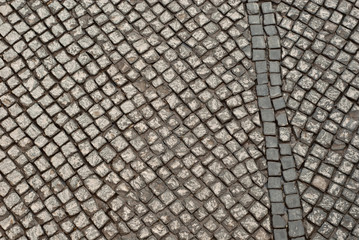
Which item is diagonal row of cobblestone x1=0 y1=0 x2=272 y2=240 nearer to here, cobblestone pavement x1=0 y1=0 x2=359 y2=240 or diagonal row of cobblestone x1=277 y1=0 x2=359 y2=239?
cobblestone pavement x1=0 y1=0 x2=359 y2=240

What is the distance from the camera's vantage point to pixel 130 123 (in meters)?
4.27

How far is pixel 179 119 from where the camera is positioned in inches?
168

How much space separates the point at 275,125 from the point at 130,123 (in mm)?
1296

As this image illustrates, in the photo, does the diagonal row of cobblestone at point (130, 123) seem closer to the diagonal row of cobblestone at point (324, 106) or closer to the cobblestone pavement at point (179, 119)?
the cobblestone pavement at point (179, 119)

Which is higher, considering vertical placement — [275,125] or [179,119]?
[179,119]

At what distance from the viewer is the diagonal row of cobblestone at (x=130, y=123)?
400 cm

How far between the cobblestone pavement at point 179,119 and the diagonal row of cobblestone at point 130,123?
11mm

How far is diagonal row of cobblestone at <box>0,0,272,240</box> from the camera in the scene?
400 centimetres

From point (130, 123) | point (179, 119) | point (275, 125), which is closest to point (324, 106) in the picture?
point (275, 125)

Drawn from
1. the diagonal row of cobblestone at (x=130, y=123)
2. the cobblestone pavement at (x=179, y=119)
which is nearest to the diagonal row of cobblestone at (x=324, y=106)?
the cobblestone pavement at (x=179, y=119)

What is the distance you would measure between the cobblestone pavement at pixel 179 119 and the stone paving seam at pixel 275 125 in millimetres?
11

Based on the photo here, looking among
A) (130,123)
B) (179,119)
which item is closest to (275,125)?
(179,119)

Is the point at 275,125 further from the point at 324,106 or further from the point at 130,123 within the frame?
the point at 130,123

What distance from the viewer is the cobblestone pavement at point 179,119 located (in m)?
3.99
